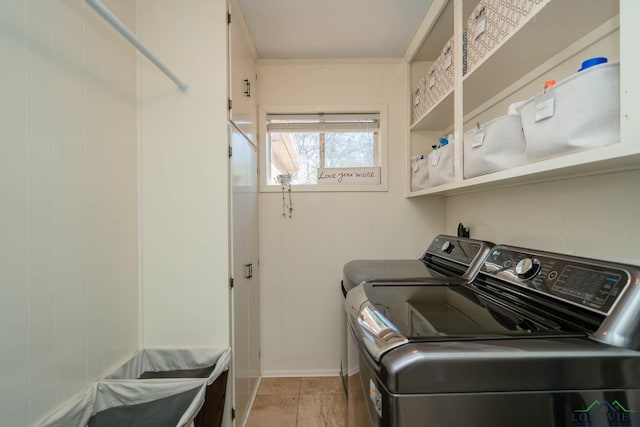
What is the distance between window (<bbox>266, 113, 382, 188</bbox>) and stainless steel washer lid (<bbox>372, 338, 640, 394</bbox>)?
1.75 metres

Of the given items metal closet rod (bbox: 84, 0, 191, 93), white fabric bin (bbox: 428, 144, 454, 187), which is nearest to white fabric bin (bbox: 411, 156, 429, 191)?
white fabric bin (bbox: 428, 144, 454, 187)

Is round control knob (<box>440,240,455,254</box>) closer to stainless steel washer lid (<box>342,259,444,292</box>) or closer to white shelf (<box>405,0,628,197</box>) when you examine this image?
stainless steel washer lid (<box>342,259,444,292</box>)

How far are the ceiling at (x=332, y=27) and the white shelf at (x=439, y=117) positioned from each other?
2.06 ft

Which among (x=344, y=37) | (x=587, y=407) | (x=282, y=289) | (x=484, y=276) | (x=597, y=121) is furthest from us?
(x=282, y=289)

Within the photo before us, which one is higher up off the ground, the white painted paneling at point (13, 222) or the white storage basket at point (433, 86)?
the white storage basket at point (433, 86)

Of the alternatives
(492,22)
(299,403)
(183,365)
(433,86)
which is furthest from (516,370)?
(299,403)

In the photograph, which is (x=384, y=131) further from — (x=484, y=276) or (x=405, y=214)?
(x=484, y=276)

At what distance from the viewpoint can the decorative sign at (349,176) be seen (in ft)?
7.29

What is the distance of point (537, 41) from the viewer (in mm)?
994

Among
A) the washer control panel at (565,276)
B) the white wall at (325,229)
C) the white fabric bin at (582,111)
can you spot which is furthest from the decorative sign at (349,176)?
the white fabric bin at (582,111)

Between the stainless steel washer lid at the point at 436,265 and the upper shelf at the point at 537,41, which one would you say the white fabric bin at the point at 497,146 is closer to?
the upper shelf at the point at 537,41

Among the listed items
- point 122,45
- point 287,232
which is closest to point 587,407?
point 287,232

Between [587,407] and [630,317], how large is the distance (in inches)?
9.2

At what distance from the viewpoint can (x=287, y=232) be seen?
2.21 m
